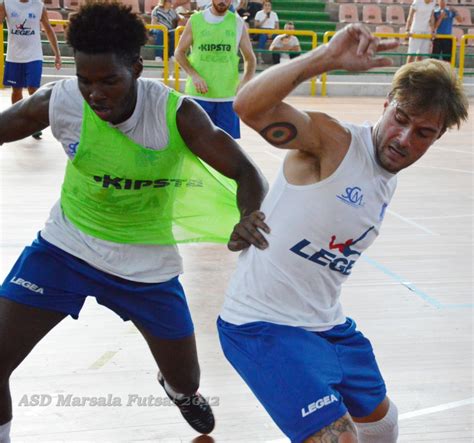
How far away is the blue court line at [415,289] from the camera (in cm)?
543

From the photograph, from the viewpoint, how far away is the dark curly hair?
2975 millimetres

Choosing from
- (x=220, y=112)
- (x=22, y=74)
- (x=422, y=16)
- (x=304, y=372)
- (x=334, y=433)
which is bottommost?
(x=422, y=16)

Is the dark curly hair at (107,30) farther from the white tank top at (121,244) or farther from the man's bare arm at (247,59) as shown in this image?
the man's bare arm at (247,59)

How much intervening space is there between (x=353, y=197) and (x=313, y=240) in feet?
0.57

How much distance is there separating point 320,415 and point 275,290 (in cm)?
41

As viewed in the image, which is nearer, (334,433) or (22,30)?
(334,433)

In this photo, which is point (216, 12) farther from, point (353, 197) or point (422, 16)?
point (422, 16)

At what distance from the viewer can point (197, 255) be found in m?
6.45

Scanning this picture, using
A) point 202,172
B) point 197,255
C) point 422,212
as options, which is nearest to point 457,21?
point 422,212

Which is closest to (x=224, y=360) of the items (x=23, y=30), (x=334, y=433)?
(x=334, y=433)

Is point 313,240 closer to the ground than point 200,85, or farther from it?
farther from it

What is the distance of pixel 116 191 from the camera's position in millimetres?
3232

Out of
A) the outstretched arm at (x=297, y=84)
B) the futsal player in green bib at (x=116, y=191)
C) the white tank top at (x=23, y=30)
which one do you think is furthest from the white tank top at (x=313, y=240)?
the white tank top at (x=23, y=30)

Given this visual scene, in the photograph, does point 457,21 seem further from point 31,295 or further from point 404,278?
point 31,295
